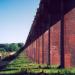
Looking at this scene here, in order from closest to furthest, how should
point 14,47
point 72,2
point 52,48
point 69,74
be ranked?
point 69,74 < point 72,2 < point 52,48 < point 14,47

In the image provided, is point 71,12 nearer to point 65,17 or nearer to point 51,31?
point 65,17

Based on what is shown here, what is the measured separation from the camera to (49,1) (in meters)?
14.0

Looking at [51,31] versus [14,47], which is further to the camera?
[14,47]

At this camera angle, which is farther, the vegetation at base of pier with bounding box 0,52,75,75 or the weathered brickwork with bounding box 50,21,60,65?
the weathered brickwork with bounding box 50,21,60,65

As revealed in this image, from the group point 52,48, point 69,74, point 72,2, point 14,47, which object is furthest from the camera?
point 14,47

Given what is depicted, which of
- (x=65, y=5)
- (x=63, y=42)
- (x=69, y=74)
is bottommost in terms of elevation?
(x=69, y=74)

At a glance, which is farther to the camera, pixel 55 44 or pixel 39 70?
pixel 55 44

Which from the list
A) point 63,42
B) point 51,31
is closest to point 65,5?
point 63,42

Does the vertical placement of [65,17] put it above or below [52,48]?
above

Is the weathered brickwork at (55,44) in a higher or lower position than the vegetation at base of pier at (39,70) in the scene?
higher

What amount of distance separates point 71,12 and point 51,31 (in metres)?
6.98

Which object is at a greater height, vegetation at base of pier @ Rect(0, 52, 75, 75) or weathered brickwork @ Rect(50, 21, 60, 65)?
weathered brickwork @ Rect(50, 21, 60, 65)

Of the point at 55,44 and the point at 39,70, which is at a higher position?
the point at 55,44

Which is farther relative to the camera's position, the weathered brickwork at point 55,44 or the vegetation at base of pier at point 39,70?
the weathered brickwork at point 55,44
